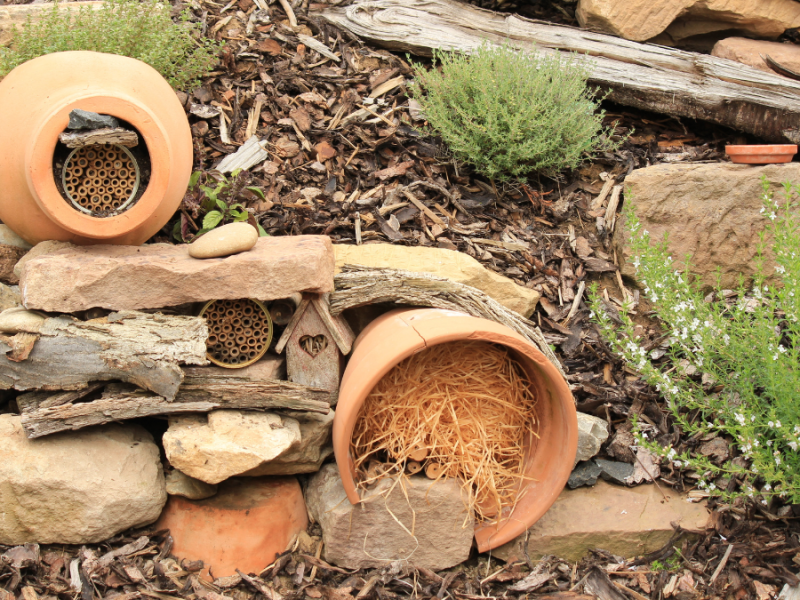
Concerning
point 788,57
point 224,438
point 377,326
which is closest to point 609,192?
point 788,57

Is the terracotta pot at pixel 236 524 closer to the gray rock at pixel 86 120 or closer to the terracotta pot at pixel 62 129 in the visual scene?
the terracotta pot at pixel 62 129

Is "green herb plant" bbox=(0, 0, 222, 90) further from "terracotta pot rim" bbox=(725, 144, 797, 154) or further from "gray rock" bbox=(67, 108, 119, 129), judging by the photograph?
"terracotta pot rim" bbox=(725, 144, 797, 154)

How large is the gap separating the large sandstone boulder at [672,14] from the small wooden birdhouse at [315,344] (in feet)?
9.63

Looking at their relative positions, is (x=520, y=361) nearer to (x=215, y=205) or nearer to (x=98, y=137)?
(x=215, y=205)

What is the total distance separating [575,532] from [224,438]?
57.1 inches

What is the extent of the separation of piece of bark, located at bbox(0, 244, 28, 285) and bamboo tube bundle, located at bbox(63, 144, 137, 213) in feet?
2.07

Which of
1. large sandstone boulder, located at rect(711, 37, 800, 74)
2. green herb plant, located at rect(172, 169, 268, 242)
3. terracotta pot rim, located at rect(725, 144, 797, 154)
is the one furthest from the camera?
large sandstone boulder, located at rect(711, 37, 800, 74)

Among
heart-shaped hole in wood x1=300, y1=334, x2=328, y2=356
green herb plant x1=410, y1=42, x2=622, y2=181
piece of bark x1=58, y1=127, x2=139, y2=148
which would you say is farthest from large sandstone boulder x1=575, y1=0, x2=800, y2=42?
piece of bark x1=58, y1=127, x2=139, y2=148

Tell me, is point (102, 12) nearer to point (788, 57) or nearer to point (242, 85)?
point (242, 85)

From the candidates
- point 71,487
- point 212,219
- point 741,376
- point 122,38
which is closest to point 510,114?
point 212,219

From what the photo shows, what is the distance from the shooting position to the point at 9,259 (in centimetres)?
302

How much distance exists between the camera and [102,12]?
3447 millimetres

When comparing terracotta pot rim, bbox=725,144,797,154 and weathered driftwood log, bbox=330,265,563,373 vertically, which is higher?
terracotta pot rim, bbox=725,144,797,154

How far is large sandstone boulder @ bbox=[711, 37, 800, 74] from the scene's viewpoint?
4.25 meters
